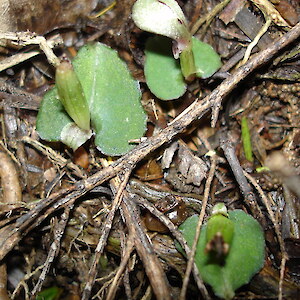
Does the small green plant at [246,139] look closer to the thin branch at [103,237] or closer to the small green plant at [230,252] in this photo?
the small green plant at [230,252]

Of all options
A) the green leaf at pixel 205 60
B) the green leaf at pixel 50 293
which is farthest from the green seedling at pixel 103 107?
the green leaf at pixel 50 293

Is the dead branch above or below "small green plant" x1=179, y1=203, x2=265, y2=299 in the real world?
above

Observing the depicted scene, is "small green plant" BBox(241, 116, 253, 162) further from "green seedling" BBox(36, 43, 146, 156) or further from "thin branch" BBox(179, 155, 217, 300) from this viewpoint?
"green seedling" BBox(36, 43, 146, 156)

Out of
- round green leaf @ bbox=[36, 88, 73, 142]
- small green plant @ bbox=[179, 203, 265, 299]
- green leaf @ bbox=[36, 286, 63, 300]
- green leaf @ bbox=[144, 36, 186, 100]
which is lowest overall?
green leaf @ bbox=[36, 286, 63, 300]

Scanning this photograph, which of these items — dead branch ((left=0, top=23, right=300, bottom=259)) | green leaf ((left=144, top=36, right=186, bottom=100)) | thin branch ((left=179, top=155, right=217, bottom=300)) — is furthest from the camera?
green leaf ((left=144, top=36, right=186, bottom=100))

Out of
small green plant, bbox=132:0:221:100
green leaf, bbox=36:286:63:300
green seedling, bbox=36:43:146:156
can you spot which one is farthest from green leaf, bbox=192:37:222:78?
green leaf, bbox=36:286:63:300

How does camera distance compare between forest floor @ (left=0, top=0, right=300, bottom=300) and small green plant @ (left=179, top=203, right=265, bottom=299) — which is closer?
small green plant @ (left=179, top=203, right=265, bottom=299)
